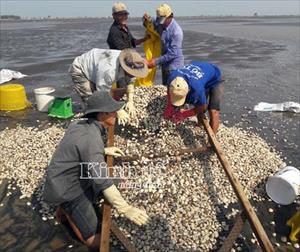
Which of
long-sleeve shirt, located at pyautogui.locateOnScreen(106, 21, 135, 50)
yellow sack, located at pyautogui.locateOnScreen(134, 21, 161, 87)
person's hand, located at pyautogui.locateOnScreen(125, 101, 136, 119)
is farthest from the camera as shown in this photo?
yellow sack, located at pyautogui.locateOnScreen(134, 21, 161, 87)

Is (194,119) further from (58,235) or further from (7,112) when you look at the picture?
(7,112)

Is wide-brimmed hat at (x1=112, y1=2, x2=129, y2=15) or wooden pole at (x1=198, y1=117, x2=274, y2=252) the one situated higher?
wide-brimmed hat at (x1=112, y1=2, x2=129, y2=15)

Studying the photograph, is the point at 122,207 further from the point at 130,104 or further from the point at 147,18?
the point at 147,18

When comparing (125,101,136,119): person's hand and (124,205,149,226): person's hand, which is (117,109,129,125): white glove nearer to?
(125,101,136,119): person's hand

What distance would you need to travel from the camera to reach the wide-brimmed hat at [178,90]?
5078 mm

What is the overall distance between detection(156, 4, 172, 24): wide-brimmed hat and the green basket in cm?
349

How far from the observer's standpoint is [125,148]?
5.86 meters

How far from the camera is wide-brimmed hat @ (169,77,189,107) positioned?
5078mm

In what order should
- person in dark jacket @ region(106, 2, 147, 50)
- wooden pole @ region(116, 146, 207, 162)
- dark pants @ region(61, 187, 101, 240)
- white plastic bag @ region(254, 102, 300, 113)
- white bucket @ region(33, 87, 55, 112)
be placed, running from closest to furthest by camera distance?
dark pants @ region(61, 187, 101, 240), wooden pole @ region(116, 146, 207, 162), person in dark jacket @ region(106, 2, 147, 50), white bucket @ region(33, 87, 55, 112), white plastic bag @ region(254, 102, 300, 113)

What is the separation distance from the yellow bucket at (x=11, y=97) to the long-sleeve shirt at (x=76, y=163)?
21.1 ft

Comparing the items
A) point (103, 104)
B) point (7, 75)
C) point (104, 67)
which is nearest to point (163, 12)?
point (104, 67)

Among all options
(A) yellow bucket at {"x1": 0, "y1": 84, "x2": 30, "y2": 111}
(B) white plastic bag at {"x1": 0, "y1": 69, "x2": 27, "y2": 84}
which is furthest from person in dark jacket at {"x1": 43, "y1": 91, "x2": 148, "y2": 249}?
(B) white plastic bag at {"x1": 0, "y1": 69, "x2": 27, "y2": 84}

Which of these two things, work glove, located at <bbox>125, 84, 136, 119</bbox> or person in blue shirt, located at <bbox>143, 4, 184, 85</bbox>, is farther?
person in blue shirt, located at <bbox>143, 4, 184, 85</bbox>

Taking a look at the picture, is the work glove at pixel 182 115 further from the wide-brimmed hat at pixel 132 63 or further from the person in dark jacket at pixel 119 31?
the person in dark jacket at pixel 119 31
